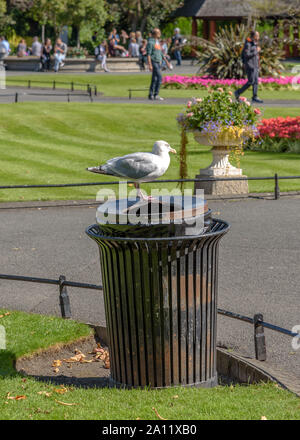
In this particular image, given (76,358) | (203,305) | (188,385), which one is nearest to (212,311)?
(203,305)

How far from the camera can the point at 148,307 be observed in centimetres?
626

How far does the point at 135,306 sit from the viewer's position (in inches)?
248

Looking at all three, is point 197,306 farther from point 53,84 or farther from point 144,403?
point 53,84

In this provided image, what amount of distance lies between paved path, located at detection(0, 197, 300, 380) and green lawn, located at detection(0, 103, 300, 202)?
2.11 m

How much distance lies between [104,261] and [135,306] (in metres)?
0.47

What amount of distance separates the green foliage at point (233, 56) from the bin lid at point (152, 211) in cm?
3102

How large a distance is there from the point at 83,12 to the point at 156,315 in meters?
50.3

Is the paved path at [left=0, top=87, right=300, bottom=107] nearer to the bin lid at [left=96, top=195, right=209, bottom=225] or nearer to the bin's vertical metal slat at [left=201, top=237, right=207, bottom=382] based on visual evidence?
the bin lid at [left=96, top=195, right=209, bottom=225]

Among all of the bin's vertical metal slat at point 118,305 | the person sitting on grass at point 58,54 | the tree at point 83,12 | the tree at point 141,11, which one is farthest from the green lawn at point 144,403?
the tree at point 141,11

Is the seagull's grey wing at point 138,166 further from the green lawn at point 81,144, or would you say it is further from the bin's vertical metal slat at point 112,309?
the green lawn at point 81,144

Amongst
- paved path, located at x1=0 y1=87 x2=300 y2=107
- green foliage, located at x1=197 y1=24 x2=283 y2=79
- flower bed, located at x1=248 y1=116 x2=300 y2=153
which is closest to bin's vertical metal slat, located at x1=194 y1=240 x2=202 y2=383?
flower bed, located at x1=248 y1=116 x2=300 y2=153

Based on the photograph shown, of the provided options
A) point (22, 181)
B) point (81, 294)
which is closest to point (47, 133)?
point (22, 181)

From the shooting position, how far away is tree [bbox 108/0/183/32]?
196 feet
